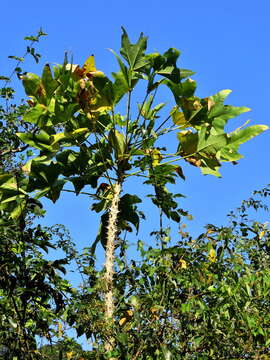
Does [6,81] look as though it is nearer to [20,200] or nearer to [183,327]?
[20,200]

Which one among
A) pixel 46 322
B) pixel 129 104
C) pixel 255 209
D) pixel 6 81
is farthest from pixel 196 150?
pixel 6 81

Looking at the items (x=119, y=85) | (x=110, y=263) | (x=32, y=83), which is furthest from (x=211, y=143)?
(x=32, y=83)

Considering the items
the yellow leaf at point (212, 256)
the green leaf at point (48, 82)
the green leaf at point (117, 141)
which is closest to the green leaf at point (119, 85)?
the green leaf at point (117, 141)

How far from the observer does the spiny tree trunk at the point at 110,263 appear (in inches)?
108

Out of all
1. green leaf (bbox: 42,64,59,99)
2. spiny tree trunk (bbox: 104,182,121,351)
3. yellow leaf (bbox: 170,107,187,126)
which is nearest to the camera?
spiny tree trunk (bbox: 104,182,121,351)

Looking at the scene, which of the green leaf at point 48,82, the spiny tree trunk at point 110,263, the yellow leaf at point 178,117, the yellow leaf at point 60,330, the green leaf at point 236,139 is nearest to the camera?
the spiny tree trunk at point 110,263

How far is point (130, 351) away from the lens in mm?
2793

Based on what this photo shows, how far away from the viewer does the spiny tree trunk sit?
2.74 m

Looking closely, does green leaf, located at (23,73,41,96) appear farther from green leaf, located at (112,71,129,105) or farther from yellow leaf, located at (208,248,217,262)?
yellow leaf, located at (208,248,217,262)

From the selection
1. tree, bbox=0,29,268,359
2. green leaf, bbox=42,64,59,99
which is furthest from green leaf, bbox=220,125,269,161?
green leaf, bbox=42,64,59,99

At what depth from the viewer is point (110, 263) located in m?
3.06

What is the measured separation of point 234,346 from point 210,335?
7.2 inches

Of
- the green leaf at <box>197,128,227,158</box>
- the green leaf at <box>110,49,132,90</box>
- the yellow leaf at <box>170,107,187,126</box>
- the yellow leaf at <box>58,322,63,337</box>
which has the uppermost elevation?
the green leaf at <box>110,49,132,90</box>

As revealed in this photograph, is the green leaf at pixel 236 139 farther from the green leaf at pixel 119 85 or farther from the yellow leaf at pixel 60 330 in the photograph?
the yellow leaf at pixel 60 330
